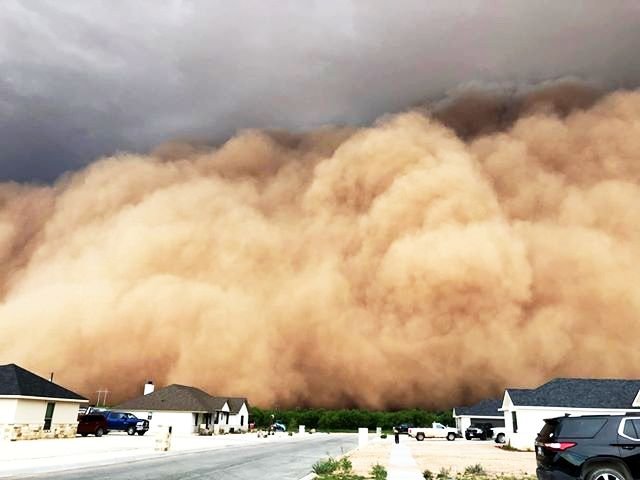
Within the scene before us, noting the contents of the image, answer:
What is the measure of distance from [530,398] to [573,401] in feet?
8.31

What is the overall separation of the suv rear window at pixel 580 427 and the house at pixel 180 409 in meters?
Result: 44.4

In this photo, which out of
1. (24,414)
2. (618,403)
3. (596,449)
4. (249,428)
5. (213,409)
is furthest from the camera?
(249,428)

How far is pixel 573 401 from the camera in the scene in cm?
3438

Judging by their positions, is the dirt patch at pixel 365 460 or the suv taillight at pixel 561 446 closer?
the suv taillight at pixel 561 446

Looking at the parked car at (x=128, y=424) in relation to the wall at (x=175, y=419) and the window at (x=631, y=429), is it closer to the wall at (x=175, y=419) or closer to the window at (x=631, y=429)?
the wall at (x=175, y=419)

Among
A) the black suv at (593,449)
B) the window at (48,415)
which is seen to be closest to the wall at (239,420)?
the window at (48,415)

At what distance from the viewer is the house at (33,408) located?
29.7 metres

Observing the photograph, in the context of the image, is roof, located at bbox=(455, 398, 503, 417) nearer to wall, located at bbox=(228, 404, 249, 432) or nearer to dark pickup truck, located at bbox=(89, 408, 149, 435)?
wall, located at bbox=(228, 404, 249, 432)

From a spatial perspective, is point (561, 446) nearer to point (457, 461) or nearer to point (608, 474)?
point (608, 474)

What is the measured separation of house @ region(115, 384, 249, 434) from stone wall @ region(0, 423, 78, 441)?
50.1 feet

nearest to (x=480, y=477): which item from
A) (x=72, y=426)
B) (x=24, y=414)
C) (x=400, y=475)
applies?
(x=400, y=475)

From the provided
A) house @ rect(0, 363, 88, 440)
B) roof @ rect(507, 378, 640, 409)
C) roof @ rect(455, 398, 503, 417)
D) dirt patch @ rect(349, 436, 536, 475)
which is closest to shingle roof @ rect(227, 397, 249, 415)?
roof @ rect(455, 398, 503, 417)

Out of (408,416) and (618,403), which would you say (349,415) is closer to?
(408,416)

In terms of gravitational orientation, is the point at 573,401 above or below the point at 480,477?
above
